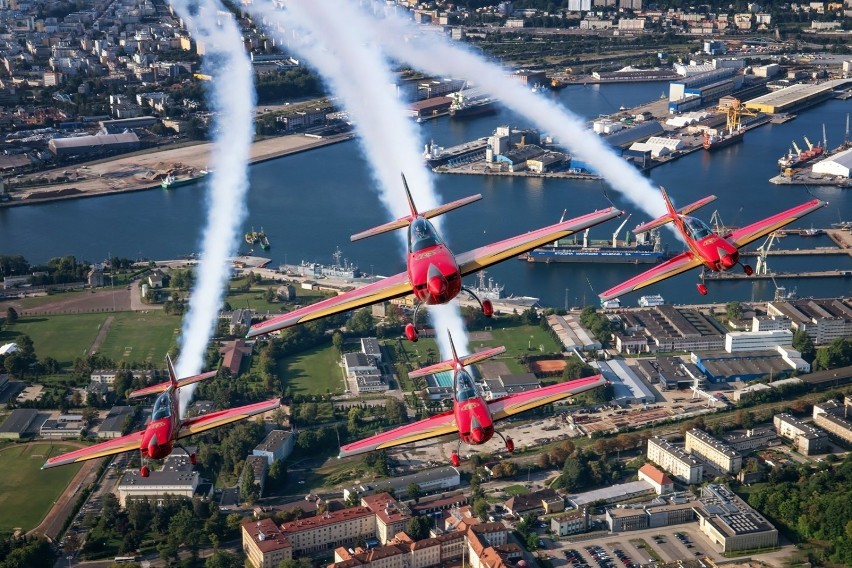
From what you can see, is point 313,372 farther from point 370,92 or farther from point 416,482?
point 370,92

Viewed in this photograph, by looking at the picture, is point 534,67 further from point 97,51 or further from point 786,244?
→ point 786,244

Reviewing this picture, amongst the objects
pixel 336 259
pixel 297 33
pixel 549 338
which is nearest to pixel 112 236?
pixel 336 259

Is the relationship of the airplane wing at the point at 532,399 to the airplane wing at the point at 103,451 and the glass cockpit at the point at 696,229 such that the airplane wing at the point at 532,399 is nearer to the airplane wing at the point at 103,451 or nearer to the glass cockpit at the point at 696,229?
the glass cockpit at the point at 696,229

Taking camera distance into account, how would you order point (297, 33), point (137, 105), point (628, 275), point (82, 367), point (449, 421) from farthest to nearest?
point (297, 33) < point (137, 105) < point (628, 275) < point (82, 367) < point (449, 421)

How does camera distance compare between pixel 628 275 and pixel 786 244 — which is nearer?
pixel 628 275

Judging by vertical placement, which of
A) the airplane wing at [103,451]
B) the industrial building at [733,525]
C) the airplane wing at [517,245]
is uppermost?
the airplane wing at [517,245]

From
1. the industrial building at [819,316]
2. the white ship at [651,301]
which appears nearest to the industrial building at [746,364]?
the industrial building at [819,316]
